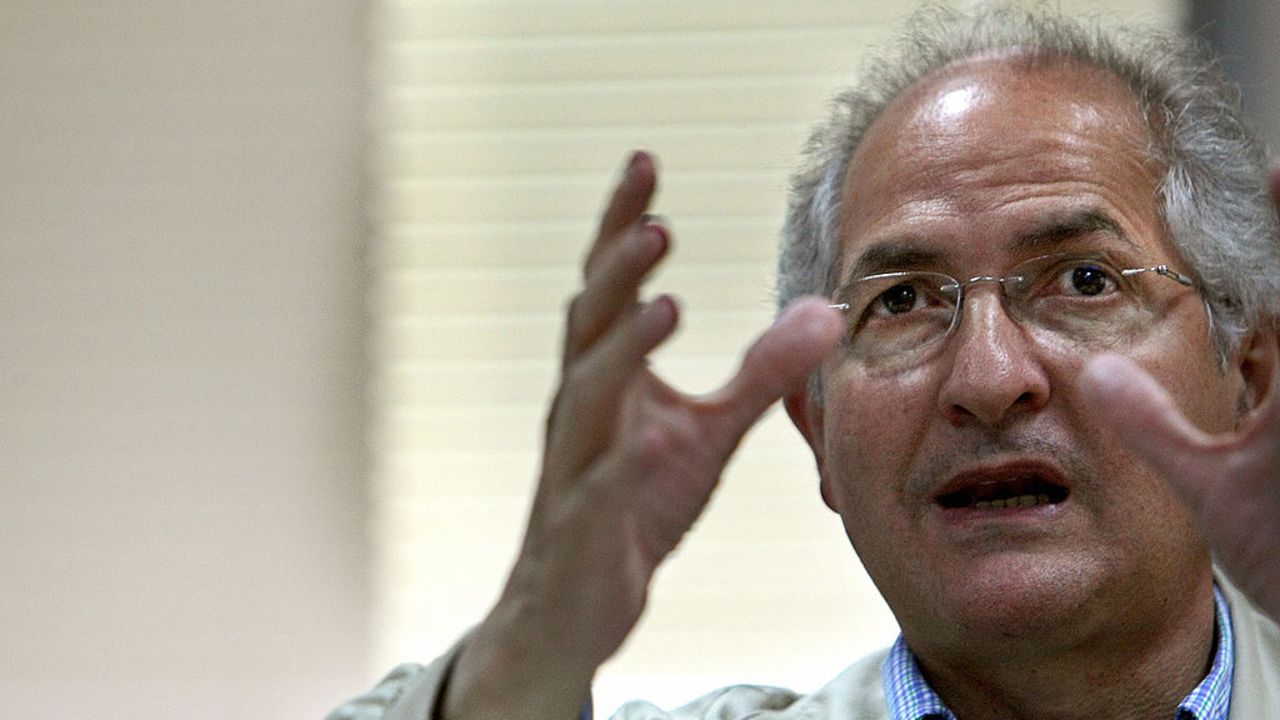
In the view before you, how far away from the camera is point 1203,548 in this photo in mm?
2031

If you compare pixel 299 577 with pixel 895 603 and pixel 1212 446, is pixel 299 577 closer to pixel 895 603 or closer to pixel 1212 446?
pixel 895 603

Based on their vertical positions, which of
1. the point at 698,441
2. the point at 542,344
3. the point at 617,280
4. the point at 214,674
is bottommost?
the point at 214,674

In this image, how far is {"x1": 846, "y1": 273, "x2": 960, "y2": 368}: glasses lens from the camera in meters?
2.05

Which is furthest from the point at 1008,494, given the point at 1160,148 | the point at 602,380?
the point at 602,380

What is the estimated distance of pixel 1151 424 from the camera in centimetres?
146

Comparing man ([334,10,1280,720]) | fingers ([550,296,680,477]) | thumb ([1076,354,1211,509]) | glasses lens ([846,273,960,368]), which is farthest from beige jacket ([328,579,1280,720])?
thumb ([1076,354,1211,509])

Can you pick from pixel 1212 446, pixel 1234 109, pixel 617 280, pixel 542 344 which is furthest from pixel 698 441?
pixel 542 344

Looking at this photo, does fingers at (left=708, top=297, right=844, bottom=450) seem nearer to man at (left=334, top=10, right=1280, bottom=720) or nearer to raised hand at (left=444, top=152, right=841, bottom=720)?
raised hand at (left=444, top=152, right=841, bottom=720)

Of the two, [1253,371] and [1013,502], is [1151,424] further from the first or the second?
[1253,371]

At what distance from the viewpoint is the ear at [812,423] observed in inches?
89.8

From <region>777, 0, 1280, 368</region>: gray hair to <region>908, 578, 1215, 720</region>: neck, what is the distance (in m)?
0.35

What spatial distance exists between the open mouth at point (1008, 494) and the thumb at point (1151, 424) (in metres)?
0.43

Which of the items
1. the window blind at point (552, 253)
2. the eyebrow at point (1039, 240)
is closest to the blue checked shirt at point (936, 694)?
the eyebrow at point (1039, 240)

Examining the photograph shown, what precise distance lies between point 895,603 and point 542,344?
1623 mm
